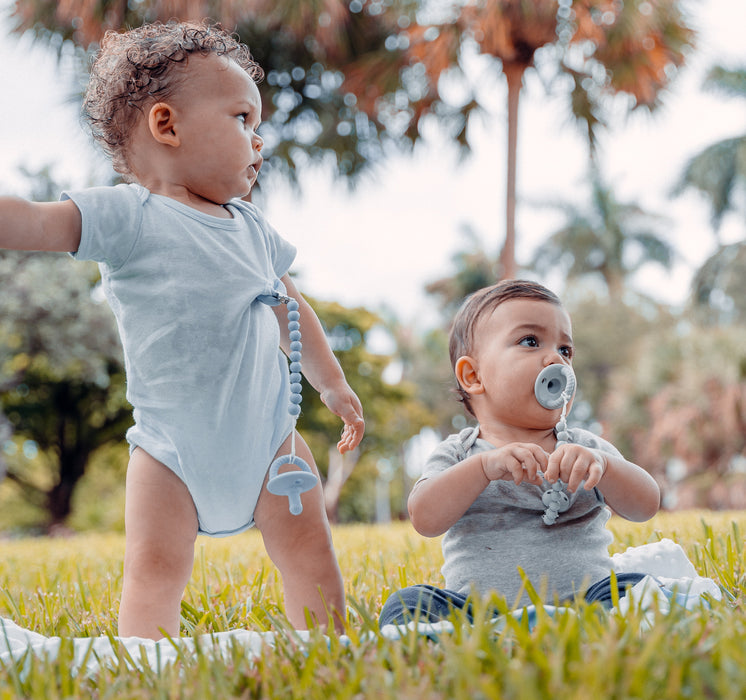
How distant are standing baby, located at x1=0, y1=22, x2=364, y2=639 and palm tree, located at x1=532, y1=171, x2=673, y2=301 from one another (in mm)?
31755

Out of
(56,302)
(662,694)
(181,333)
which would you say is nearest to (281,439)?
(181,333)

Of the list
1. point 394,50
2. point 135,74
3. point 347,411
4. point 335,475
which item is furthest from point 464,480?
point 335,475

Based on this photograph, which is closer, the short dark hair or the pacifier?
the pacifier

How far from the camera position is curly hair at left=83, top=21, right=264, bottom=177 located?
1.88 metres

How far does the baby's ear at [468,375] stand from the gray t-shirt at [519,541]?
0.44 ft

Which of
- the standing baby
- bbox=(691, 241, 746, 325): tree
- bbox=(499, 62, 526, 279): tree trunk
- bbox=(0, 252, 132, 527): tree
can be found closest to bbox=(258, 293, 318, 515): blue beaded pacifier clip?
the standing baby

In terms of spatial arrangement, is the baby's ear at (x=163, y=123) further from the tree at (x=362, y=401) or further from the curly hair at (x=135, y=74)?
the tree at (x=362, y=401)

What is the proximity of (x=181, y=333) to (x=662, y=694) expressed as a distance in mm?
1234

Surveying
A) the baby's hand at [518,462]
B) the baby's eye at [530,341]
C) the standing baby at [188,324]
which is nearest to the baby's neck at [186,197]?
the standing baby at [188,324]

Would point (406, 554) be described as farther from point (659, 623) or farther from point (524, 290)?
point (659, 623)

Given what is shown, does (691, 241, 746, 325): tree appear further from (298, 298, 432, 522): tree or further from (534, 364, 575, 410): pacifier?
(534, 364, 575, 410): pacifier

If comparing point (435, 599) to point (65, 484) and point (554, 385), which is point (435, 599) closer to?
point (554, 385)

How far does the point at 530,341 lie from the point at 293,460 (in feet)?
1.97

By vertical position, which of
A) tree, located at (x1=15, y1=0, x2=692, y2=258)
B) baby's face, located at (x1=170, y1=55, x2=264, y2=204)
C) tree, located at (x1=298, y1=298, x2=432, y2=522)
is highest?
tree, located at (x1=15, y1=0, x2=692, y2=258)
